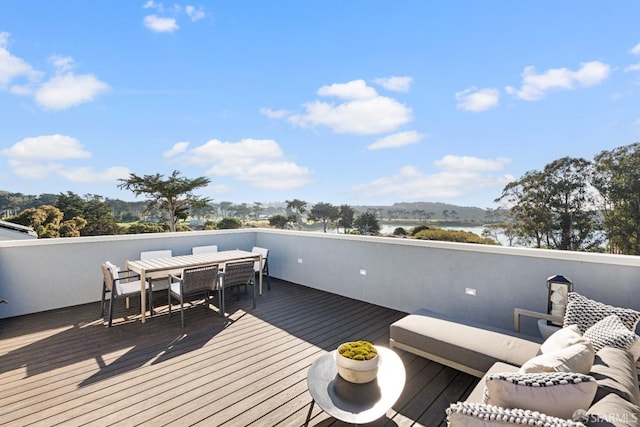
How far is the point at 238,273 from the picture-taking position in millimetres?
4207

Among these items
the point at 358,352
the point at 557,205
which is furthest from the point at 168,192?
the point at 557,205

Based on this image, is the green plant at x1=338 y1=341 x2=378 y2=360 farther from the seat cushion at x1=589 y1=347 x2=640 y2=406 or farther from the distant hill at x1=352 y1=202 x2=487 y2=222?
the distant hill at x1=352 y1=202 x2=487 y2=222

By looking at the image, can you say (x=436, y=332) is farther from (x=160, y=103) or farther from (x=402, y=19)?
(x=160, y=103)

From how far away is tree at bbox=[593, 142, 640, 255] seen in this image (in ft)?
34.8

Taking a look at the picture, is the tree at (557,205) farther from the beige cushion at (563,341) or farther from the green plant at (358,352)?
the green plant at (358,352)

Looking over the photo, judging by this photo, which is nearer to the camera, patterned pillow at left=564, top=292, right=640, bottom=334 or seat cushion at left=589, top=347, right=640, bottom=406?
seat cushion at left=589, top=347, right=640, bottom=406

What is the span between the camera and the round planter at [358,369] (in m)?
1.84

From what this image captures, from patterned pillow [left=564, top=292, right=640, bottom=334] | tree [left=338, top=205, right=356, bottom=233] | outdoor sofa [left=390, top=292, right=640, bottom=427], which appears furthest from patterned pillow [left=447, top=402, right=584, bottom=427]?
tree [left=338, top=205, right=356, bottom=233]

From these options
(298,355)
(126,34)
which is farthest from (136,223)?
(298,355)

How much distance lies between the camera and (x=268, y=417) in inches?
81.0

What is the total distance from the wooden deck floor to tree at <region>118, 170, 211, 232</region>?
20383 millimetres

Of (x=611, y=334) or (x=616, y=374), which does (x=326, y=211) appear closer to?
(x=611, y=334)

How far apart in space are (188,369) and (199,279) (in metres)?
1.29

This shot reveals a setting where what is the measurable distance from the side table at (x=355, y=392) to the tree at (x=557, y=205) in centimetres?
1333
